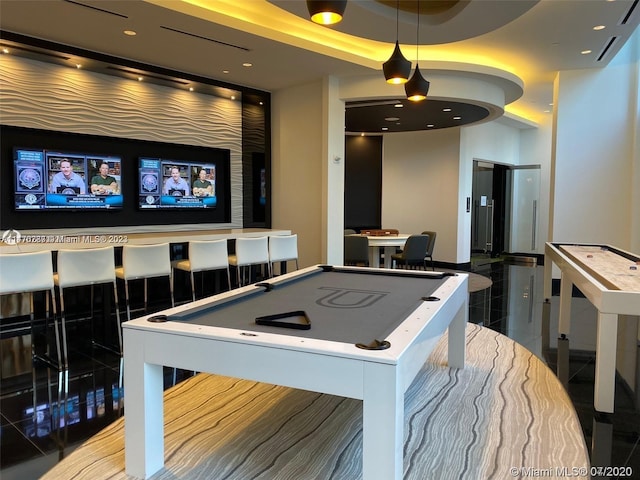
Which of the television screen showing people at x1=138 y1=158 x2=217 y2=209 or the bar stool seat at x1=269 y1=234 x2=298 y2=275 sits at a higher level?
the television screen showing people at x1=138 y1=158 x2=217 y2=209

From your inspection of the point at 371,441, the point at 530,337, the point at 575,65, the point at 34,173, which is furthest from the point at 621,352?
the point at 34,173

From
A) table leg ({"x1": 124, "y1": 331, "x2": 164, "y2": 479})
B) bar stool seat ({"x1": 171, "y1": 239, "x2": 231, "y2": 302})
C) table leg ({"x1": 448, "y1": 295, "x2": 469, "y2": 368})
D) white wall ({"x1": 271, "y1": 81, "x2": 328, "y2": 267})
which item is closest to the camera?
table leg ({"x1": 124, "y1": 331, "x2": 164, "y2": 479})

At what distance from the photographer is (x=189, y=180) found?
7.53 metres

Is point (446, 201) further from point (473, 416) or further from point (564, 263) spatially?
point (473, 416)

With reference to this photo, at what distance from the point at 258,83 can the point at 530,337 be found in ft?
18.2

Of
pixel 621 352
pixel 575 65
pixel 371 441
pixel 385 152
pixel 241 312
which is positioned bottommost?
pixel 621 352

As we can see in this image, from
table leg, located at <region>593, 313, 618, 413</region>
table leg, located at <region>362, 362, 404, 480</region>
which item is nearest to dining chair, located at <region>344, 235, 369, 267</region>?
table leg, located at <region>593, 313, 618, 413</region>

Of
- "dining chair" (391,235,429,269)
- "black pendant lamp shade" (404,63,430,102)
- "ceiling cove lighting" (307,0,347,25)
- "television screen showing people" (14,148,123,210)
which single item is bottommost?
"dining chair" (391,235,429,269)

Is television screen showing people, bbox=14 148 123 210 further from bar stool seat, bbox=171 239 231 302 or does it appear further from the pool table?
the pool table

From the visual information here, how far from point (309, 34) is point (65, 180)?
12.5 ft

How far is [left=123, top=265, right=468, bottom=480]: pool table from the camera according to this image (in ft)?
5.88

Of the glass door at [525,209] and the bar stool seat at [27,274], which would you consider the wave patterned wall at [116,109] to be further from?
the glass door at [525,209]

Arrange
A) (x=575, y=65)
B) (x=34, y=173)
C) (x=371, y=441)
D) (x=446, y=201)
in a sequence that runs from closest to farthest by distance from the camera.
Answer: (x=371, y=441) → (x=34, y=173) → (x=575, y=65) → (x=446, y=201)

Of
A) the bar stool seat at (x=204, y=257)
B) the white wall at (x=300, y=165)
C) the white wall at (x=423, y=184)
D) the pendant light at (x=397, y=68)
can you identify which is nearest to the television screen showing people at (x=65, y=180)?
the bar stool seat at (x=204, y=257)
